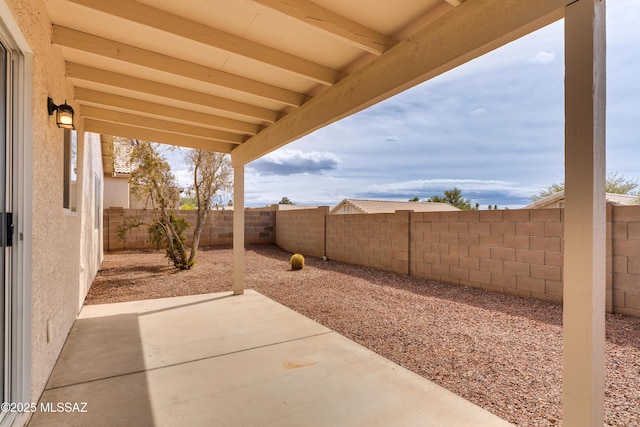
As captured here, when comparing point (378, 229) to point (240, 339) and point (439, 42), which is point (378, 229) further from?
point (439, 42)

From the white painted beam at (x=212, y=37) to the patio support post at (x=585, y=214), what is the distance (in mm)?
2168

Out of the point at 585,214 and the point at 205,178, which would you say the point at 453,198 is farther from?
the point at 585,214

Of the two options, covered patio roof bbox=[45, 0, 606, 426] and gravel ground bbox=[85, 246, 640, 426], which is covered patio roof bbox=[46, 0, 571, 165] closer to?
covered patio roof bbox=[45, 0, 606, 426]

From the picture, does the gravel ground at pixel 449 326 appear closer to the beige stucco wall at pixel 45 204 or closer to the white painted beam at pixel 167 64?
the beige stucco wall at pixel 45 204

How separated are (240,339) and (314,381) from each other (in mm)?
1333

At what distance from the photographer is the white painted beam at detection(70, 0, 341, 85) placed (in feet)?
8.19

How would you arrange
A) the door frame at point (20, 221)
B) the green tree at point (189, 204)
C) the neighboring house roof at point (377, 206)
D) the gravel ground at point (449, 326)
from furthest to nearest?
the neighboring house roof at point (377, 206) < the green tree at point (189, 204) < the gravel ground at point (449, 326) < the door frame at point (20, 221)

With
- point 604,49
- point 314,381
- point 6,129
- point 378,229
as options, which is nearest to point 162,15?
point 6,129

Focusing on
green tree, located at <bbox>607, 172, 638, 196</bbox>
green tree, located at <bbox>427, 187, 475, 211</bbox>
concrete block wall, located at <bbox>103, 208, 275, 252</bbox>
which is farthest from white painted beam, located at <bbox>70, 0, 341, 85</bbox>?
green tree, located at <bbox>427, 187, 475, 211</bbox>

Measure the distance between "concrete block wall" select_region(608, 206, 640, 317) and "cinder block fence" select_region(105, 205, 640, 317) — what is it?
0.03 ft

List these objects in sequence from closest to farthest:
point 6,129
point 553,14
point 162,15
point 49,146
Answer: point 553,14
point 6,129
point 162,15
point 49,146

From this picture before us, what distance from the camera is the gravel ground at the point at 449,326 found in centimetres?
280

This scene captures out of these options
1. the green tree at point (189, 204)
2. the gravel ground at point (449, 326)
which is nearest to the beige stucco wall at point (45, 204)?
the gravel ground at point (449, 326)

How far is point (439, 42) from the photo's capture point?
2406 mm
